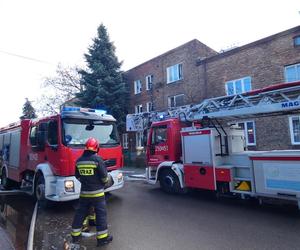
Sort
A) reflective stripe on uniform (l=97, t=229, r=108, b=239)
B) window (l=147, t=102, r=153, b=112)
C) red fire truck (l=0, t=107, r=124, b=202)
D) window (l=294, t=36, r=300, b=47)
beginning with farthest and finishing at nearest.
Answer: window (l=147, t=102, r=153, b=112) → window (l=294, t=36, r=300, b=47) → red fire truck (l=0, t=107, r=124, b=202) → reflective stripe on uniform (l=97, t=229, r=108, b=239)

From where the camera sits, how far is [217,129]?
761cm

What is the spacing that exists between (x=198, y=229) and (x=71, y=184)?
3382 mm

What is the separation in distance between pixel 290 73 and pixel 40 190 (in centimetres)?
1347

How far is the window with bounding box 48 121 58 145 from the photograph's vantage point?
23.1 feet

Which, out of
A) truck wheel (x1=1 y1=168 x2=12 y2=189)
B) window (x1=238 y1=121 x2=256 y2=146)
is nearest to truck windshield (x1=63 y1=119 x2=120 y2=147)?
truck wheel (x1=1 y1=168 x2=12 y2=189)

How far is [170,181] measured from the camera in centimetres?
878

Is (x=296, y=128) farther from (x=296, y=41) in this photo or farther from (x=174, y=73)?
(x=174, y=73)

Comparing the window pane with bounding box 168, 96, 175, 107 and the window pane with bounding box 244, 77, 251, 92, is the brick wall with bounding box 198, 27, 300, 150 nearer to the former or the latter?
the window pane with bounding box 244, 77, 251, 92

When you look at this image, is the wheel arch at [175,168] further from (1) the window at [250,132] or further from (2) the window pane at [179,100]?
(2) the window pane at [179,100]

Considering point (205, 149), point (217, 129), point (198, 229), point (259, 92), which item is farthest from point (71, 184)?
point (259, 92)

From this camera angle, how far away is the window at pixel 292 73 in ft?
44.8

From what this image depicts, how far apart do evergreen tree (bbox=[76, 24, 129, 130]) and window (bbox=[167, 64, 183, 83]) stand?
4.76 metres

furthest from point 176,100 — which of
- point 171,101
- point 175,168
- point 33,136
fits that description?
point 33,136

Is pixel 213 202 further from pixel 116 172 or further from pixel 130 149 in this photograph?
pixel 130 149
